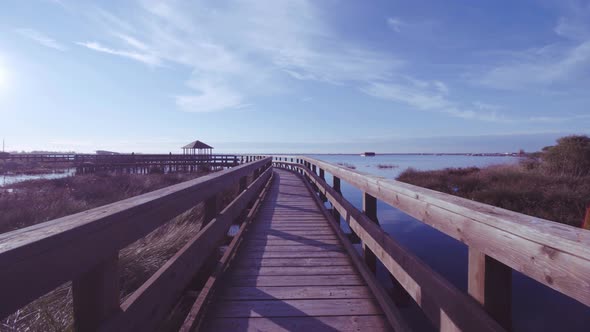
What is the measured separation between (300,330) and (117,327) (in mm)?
1338

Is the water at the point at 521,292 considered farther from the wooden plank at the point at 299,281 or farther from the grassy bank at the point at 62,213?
the grassy bank at the point at 62,213

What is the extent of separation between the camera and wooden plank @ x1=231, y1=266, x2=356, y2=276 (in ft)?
10.2

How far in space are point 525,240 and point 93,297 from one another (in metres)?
1.64

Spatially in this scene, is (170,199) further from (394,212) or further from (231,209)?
(394,212)

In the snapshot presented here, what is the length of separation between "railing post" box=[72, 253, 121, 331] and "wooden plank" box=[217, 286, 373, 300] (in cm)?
151

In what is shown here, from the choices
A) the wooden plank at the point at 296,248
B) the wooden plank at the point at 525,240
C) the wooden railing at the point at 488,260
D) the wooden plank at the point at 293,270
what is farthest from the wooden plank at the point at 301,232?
the wooden plank at the point at 525,240

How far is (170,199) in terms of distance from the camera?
1.77 metres

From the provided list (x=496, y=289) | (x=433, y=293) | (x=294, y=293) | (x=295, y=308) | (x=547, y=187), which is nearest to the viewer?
(x=496, y=289)

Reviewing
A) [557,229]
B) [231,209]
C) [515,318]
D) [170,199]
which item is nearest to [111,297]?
[170,199]

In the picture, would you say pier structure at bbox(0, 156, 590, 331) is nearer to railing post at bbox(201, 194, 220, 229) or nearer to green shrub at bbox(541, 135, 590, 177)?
railing post at bbox(201, 194, 220, 229)

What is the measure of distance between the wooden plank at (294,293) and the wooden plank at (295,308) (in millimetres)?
66

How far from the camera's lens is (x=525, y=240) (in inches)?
40.3

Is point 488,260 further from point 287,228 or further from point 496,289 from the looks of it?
point 287,228

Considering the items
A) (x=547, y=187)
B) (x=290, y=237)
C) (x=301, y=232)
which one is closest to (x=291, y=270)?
(x=290, y=237)
